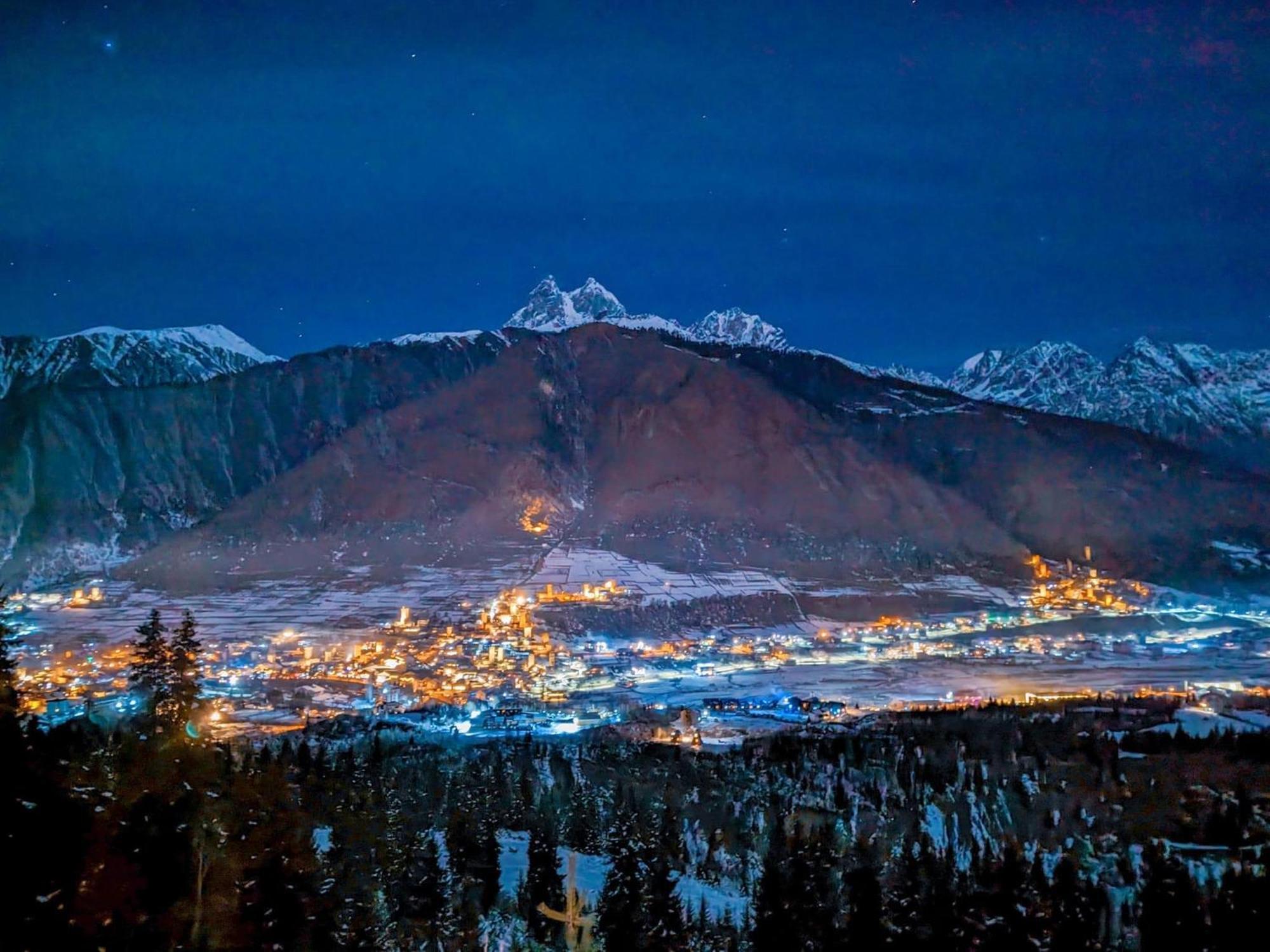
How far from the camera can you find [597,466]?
152125 mm

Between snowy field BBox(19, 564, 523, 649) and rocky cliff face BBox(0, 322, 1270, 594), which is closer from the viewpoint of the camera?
snowy field BBox(19, 564, 523, 649)

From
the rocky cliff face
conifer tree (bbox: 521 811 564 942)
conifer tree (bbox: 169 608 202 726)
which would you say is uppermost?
the rocky cliff face

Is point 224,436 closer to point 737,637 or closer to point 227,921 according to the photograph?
point 737,637

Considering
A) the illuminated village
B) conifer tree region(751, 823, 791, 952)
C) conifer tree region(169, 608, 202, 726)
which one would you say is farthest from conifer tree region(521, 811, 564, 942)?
the illuminated village

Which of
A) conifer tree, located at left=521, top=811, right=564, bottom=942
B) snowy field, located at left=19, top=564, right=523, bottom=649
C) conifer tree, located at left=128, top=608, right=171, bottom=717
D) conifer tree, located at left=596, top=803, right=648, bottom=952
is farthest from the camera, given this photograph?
snowy field, located at left=19, top=564, right=523, bottom=649

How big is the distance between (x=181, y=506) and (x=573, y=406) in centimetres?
5432

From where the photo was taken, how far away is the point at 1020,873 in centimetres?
2362

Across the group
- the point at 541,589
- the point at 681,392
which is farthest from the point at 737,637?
the point at 681,392

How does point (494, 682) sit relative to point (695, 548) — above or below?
below

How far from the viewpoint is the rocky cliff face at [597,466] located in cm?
12631

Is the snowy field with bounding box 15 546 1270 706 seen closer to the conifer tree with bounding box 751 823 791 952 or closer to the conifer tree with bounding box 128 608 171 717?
the conifer tree with bounding box 128 608 171 717

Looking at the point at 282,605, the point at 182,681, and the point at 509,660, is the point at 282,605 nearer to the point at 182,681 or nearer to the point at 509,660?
the point at 509,660

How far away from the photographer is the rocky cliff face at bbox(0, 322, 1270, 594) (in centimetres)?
12631

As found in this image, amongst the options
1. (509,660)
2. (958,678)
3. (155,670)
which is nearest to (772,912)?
(155,670)
